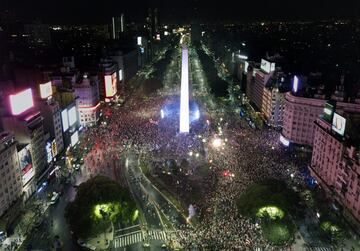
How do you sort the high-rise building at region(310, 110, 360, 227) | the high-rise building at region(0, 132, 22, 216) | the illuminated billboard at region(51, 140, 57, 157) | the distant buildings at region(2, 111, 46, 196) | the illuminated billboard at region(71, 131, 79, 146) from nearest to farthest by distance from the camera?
the high-rise building at region(0, 132, 22, 216) < the high-rise building at region(310, 110, 360, 227) < the distant buildings at region(2, 111, 46, 196) < the illuminated billboard at region(51, 140, 57, 157) < the illuminated billboard at region(71, 131, 79, 146)

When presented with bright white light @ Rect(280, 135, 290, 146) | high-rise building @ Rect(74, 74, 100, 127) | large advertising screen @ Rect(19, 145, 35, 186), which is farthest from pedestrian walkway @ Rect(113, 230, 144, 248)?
high-rise building @ Rect(74, 74, 100, 127)

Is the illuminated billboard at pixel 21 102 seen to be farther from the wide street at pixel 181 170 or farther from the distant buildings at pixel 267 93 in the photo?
the distant buildings at pixel 267 93

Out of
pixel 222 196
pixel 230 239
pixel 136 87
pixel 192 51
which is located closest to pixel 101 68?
pixel 136 87

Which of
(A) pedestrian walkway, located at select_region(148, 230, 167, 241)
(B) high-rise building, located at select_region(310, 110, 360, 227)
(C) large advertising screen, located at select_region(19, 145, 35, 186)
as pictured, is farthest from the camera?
(C) large advertising screen, located at select_region(19, 145, 35, 186)

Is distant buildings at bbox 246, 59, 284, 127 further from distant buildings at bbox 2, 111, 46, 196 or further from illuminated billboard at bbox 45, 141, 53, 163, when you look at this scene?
distant buildings at bbox 2, 111, 46, 196

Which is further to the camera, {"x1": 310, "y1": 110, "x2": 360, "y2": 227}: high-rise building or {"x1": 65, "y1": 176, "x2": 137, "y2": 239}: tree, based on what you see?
{"x1": 310, "y1": 110, "x2": 360, "y2": 227}: high-rise building

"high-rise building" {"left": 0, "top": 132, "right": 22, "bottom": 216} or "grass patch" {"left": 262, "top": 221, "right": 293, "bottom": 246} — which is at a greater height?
"high-rise building" {"left": 0, "top": 132, "right": 22, "bottom": 216}

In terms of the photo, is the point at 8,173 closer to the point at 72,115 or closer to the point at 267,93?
the point at 72,115
